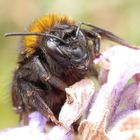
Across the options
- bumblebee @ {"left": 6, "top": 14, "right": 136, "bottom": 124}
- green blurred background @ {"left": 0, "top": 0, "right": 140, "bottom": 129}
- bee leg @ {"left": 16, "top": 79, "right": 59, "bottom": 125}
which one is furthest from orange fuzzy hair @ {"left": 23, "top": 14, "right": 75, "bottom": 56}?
green blurred background @ {"left": 0, "top": 0, "right": 140, "bottom": 129}

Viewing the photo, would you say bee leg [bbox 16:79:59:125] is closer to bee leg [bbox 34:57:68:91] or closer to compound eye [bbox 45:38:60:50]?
bee leg [bbox 34:57:68:91]

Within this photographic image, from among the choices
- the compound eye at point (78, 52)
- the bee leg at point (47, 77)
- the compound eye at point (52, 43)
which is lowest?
the bee leg at point (47, 77)

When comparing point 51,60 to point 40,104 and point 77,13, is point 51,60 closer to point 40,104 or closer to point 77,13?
point 40,104

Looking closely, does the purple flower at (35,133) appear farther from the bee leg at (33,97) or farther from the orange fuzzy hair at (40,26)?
the orange fuzzy hair at (40,26)

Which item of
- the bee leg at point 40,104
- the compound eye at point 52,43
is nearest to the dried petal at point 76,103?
the bee leg at point 40,104

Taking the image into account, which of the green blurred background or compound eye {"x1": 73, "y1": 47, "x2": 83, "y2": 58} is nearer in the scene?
compound eye {"x1": 73, "y1": 47, "x2": 83, "y2": 58}

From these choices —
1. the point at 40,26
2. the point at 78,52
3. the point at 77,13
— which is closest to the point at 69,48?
the point at 78,52
